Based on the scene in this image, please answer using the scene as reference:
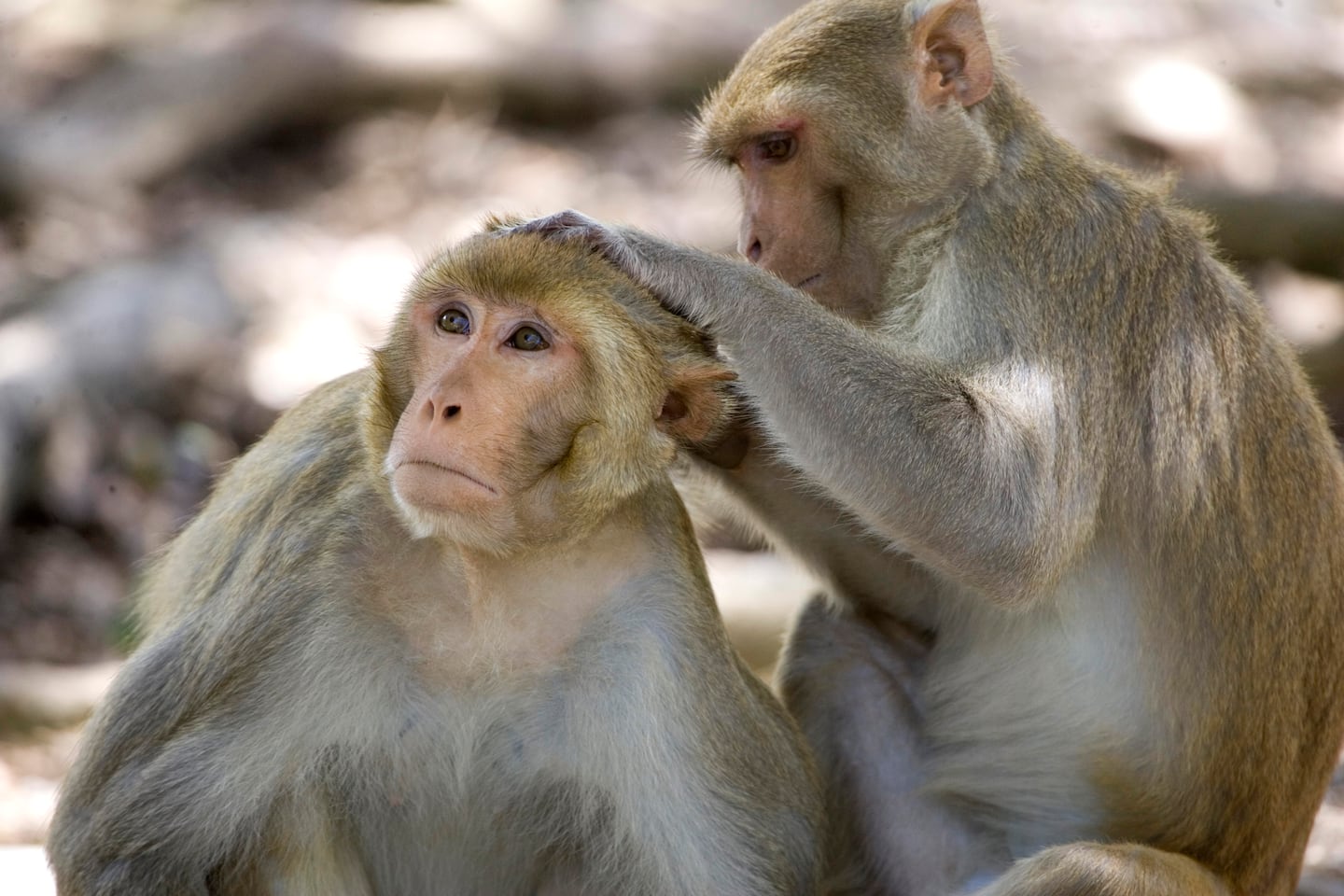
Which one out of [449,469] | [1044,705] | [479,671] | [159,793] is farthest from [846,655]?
[159,793]

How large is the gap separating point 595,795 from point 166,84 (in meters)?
7.29

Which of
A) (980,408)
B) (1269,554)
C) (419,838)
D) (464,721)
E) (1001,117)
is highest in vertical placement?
(1001,117)

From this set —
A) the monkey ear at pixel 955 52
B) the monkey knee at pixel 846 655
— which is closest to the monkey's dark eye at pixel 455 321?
the monkey ear at pixel 955 52

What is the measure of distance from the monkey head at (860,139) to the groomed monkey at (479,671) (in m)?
0.74

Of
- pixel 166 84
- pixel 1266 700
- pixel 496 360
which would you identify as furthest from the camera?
pixel 166 84

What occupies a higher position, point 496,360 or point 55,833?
point 496,360

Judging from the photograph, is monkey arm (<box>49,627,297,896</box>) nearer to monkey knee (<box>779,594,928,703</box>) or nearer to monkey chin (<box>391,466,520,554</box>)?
monkey chin (<box>391,466,520,554</box>)

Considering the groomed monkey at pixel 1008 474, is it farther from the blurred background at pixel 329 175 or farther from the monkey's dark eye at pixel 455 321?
the blurred background at pixel 329 175

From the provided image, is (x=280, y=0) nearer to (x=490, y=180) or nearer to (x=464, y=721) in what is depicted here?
(x=490, y=180)

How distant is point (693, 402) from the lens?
4457 millimetres

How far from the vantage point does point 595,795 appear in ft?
14.6

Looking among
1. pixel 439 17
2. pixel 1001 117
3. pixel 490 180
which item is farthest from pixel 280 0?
pixel 1001 117

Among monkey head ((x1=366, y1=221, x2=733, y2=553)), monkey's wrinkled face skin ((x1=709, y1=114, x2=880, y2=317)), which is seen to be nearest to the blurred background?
monkey's wrinkled face skin ((x1=709, y1=114, x2=880, y2=317))

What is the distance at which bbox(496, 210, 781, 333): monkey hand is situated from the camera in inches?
174
